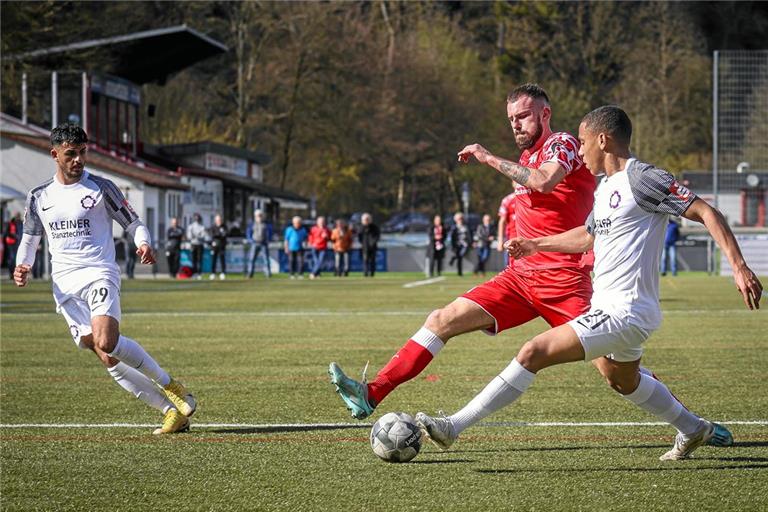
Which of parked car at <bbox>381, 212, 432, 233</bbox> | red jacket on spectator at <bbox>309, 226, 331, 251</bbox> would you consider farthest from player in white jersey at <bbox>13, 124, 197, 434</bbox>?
parked car at <bbox>381, 212, 432, 233</bbox>

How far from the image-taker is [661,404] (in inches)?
286

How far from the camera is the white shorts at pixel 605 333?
6727 mm

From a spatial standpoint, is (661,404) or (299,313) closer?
(661,404)

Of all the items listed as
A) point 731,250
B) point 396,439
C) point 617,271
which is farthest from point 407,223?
point 731,250

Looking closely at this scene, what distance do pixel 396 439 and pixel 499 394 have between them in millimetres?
637

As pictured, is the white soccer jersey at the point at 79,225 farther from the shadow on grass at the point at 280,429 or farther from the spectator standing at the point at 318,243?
the spectator standing at the point at 318,243

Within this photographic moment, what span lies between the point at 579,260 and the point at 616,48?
62.2m

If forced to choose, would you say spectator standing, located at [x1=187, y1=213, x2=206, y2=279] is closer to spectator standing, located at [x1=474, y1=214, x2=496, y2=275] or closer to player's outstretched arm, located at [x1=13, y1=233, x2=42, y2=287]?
spectator standing, located at [x1=474, y1=214, x2=496, y2=275]

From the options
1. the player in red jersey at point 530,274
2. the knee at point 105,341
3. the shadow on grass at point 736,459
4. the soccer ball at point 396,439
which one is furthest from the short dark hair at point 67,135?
the shadow on grass at point 736,459

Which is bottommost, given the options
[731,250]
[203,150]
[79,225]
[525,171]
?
[731,250]

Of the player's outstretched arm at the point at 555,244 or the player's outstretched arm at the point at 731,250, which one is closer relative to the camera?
the player's outstretched arm at the point at 731,250

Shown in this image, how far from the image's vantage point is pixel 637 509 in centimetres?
604

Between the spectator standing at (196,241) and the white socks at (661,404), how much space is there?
34453 millimetres

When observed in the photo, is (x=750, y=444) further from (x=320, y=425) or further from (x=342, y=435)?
(x=320, y=425)
